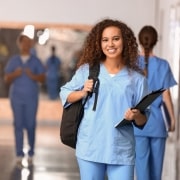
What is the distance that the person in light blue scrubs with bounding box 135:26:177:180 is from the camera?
167 inches

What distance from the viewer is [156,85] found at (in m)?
4.27

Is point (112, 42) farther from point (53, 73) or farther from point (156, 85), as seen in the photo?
point (53, 73)

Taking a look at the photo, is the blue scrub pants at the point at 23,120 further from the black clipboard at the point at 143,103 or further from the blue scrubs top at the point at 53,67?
the black clipboard at the point at 143,103

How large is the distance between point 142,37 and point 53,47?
3.28 meters

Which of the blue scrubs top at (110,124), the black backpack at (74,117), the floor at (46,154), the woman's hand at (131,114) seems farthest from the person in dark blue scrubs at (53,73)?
the woman's hand at (131,114)

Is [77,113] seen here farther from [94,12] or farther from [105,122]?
[94,12]

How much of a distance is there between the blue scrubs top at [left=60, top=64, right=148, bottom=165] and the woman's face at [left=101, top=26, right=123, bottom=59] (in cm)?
11

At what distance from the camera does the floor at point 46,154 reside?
548 centimetres

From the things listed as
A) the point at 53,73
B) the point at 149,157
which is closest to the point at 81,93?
the point at 149,157

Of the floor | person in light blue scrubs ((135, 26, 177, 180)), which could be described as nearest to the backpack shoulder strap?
person in light blue scrubs ((135, 26, 177, 180))

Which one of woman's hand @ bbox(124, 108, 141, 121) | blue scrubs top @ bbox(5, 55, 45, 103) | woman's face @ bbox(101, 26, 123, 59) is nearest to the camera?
woman's hand @ bbox(124, 108, 141, 121)

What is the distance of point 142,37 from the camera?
429cm

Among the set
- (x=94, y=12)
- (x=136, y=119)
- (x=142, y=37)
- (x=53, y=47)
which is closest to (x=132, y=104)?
(x=136, y=119)

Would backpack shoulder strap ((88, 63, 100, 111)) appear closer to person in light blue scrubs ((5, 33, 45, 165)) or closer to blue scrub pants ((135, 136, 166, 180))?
blue scrub pants ((135, 136, 166, 180))
